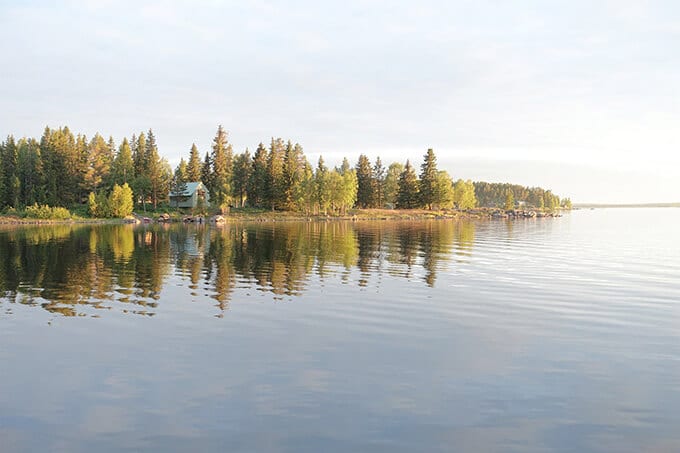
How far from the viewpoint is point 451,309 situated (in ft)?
71.6

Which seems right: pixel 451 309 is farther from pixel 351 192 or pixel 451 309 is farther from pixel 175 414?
pixel 351 192

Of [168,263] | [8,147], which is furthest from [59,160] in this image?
[168,263]

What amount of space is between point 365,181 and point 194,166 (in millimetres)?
53938

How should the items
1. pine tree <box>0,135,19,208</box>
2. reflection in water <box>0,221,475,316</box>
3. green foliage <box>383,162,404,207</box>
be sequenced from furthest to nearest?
green foliage <box>383,162,404,207</box> < pine tree <box>0,135,19,208</box> < reflection in water <box>0,221,475,316</box>

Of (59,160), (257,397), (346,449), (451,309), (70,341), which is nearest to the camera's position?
(346,449)

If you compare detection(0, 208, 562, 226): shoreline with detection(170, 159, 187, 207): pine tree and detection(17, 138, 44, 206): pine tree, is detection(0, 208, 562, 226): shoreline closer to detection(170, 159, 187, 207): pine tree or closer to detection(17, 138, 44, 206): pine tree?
detection(170, 159, 187, 207): pine tree

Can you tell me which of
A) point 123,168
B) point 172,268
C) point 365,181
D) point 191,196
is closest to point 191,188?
point 191,196

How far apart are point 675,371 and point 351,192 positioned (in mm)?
130194

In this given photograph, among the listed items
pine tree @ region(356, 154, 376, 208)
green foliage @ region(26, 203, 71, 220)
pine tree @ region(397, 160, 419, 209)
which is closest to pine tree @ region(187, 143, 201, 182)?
green foliage @ region(26, 203, 71, 220)

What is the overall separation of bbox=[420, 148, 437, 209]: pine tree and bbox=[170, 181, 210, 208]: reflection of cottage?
69813 millimetres

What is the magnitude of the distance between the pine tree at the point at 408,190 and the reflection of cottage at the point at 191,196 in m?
63.4

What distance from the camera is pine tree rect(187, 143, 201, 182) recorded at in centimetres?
14625

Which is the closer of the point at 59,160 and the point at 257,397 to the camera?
the point at 257,397

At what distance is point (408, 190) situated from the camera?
543ft
